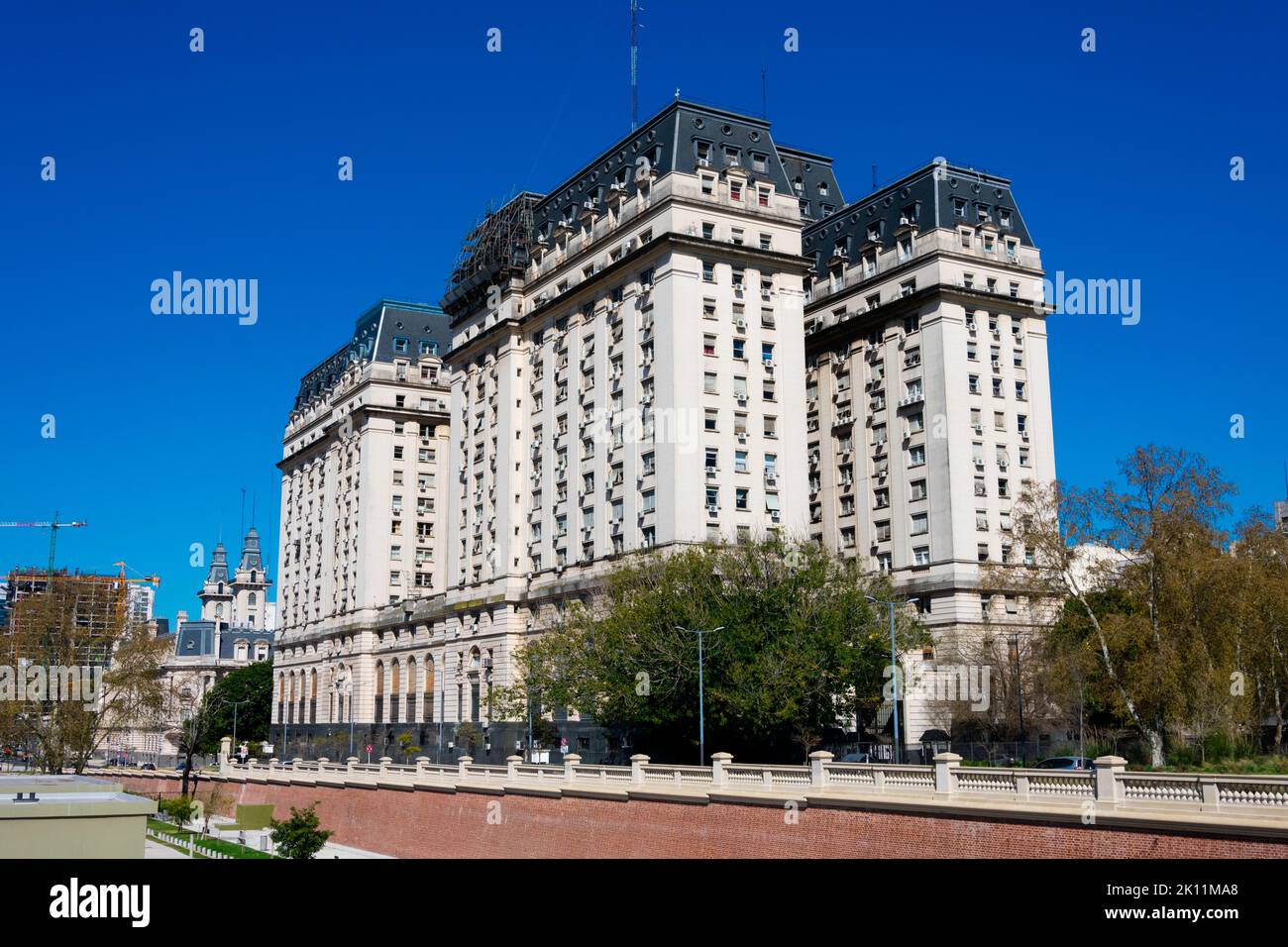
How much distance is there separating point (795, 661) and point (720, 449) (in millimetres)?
22857

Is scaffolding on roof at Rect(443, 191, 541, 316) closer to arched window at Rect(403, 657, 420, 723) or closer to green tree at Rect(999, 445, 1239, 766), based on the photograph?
arched window at Rect(403, 657, 420, 723)

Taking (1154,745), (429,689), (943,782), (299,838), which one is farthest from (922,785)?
(429,689)

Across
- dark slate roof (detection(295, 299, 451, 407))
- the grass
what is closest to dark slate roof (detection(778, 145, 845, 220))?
dark slate roof (detection(295, 299, 451, 407))

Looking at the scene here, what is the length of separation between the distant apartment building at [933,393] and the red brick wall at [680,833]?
104 ft

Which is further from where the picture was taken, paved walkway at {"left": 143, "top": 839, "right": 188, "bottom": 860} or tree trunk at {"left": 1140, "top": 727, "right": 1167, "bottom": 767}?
paved walkway at {"left": 143, "top": 839, "right": 188, "bottom": 860}

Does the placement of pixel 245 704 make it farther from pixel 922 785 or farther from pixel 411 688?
pixel 922 785

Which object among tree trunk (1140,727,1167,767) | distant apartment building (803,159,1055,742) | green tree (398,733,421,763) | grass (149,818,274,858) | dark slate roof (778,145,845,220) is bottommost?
grass (149,818,274,858)

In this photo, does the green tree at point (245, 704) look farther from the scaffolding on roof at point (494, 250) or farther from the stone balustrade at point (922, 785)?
the stone balustrade at point (922, 785)

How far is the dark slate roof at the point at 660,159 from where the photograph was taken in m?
81.9

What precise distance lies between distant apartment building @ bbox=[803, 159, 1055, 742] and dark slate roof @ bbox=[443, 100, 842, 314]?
954 cm

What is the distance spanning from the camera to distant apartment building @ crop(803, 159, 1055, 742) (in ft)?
266

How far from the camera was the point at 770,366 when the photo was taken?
81750 millimetres

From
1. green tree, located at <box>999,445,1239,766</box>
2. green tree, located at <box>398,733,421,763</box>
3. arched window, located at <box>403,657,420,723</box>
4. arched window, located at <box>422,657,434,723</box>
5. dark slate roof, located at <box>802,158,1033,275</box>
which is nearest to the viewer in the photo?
green tree, located at <box>999,445,1239,766</box>

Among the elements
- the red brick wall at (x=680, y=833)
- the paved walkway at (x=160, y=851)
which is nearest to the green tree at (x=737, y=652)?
the red brick wall at (x=680, y=833)
